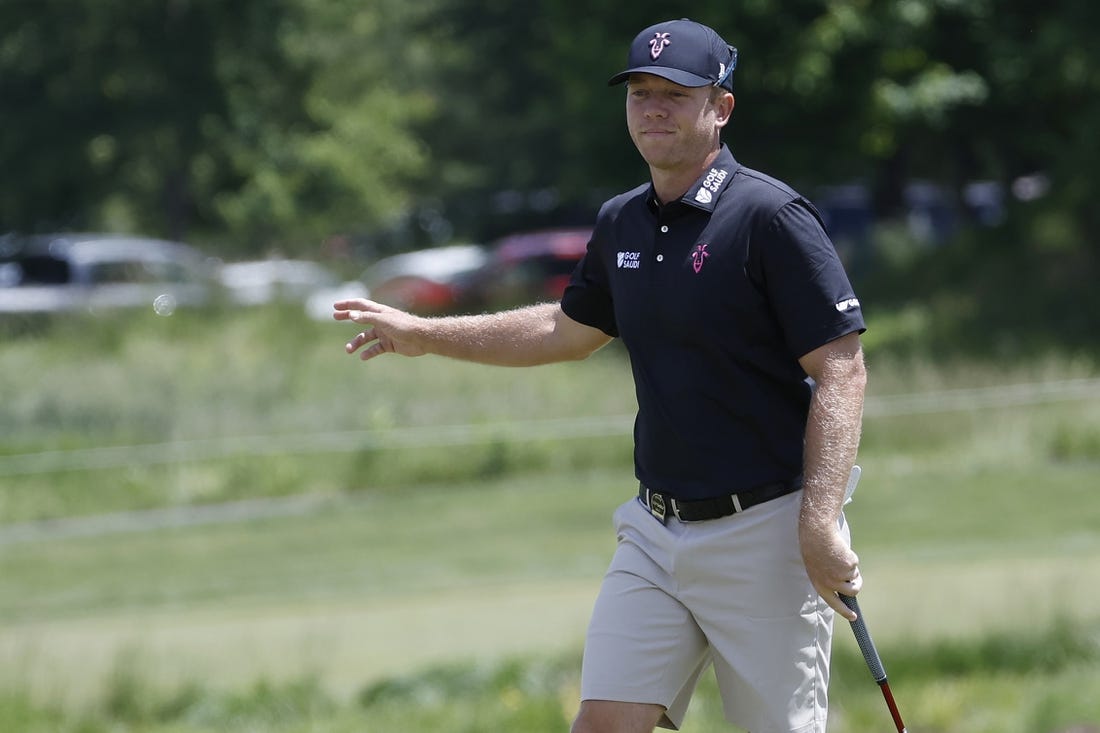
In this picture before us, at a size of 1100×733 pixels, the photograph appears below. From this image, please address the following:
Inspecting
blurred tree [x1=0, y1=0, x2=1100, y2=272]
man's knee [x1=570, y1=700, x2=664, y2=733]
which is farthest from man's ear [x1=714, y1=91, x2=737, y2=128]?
blurred tree [x1=0, y1=0, x2=1100, y2=272]

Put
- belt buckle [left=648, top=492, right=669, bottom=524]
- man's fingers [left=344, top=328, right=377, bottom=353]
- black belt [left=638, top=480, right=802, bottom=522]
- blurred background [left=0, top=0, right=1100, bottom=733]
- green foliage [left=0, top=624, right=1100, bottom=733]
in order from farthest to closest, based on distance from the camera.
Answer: blurred background [left=0, top=0, right=1100, bottom=733] < green foliage [left=0, top=624, right=1100, bottom=733] < man's fingers [left=344, top=328, right=377, bottom=353] < belt buckle [left=648, top=492, right=669, bottom=524] < black belt [left=638, top=480, right=802, bottom=522]

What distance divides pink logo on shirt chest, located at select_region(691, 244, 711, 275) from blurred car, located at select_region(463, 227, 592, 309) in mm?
25552

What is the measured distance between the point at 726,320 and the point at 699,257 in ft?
0.54

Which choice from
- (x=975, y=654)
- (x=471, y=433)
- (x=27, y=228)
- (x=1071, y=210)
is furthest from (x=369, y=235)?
(x=975, y=654)

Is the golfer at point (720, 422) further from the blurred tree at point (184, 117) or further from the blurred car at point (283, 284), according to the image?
the blurred tree at point (184, 117)

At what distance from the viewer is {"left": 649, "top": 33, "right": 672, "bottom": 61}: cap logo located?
4191 mm

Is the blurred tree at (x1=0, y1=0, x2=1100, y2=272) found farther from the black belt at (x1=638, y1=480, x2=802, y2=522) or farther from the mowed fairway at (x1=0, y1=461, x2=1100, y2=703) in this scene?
the black belt at (x1=638, y1=480, x2=802, y2=522)

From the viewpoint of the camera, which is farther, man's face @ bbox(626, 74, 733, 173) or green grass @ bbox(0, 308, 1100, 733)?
green grass @ bbox(0, 308, 1100, 733)

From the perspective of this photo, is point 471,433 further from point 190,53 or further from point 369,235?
point 369,235

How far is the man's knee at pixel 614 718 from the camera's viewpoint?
431 cm

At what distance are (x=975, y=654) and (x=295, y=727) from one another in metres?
2.97

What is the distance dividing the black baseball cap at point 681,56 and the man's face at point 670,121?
0.12ft

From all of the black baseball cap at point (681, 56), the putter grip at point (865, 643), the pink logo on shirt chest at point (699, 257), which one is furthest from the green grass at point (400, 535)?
the black baseball cap at point (681, 56)

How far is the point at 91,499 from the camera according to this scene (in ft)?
57.5
